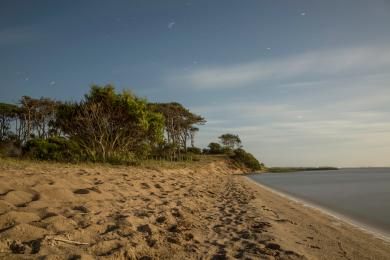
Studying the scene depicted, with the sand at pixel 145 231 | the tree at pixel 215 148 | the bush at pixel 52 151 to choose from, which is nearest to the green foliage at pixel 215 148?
the tree at pixel 215 148

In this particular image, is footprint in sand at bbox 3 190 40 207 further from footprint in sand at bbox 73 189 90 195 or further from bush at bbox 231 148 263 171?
bush at bbox 231 148 263 171

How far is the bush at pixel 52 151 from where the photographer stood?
20.2 m

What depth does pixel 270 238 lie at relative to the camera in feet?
17.1

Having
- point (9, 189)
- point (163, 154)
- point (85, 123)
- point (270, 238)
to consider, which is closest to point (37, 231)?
point (9, 189)

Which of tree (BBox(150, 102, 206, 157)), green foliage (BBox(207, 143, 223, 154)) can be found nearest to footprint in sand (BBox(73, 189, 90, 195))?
tree (BBox(150, 102, 206, 157))

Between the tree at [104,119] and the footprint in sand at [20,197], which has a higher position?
the tree at [104,119]

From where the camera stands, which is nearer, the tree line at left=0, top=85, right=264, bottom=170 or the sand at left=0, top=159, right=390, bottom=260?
the sand at left=0, top=159, right=390, bottom=260

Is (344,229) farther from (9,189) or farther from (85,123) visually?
(85,123)

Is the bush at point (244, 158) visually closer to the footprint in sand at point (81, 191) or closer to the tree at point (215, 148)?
the tree at point (215, 148)

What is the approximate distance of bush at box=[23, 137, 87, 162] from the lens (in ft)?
66.1

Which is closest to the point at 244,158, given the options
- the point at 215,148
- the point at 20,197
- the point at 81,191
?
the point at 215,148

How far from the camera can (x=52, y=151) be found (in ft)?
70.1

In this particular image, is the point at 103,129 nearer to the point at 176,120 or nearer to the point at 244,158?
the point at 176,120

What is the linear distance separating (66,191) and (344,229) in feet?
21.5
